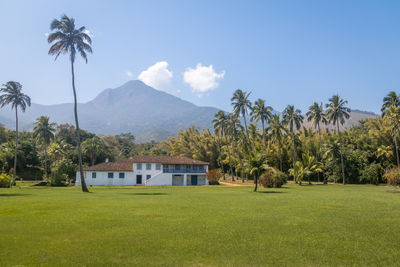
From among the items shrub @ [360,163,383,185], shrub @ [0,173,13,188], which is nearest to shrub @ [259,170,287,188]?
shrub @ [360,163,383,185]

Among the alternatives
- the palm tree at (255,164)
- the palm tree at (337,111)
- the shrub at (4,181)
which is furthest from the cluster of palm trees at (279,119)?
the shrub at (4,181)

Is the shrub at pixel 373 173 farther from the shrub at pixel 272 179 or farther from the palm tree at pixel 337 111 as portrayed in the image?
the shrub at pixel 272 179

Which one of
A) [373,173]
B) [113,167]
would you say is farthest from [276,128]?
[113,167]

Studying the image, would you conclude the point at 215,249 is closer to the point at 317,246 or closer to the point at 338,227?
the point at 317,246

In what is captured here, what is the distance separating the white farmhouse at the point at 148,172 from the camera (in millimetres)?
51531

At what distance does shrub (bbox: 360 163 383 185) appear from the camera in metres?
54.4

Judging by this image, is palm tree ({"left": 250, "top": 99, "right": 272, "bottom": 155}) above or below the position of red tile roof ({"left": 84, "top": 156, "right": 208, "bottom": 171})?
above

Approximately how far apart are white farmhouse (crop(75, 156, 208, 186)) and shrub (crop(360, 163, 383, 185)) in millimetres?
31036

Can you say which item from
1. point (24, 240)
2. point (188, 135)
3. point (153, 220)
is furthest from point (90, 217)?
point (188, 135)

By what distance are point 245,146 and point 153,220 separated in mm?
59080

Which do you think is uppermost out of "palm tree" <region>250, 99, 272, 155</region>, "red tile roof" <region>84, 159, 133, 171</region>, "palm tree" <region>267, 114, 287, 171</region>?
"palm tree" <region>250, 99, 272, 155</region>

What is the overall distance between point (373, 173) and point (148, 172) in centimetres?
4280

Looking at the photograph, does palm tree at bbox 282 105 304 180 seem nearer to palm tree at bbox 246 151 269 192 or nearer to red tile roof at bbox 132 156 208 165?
→ red tile roof at bbox 132 156 208 165

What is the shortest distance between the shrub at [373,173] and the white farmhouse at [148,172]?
1222 inches
